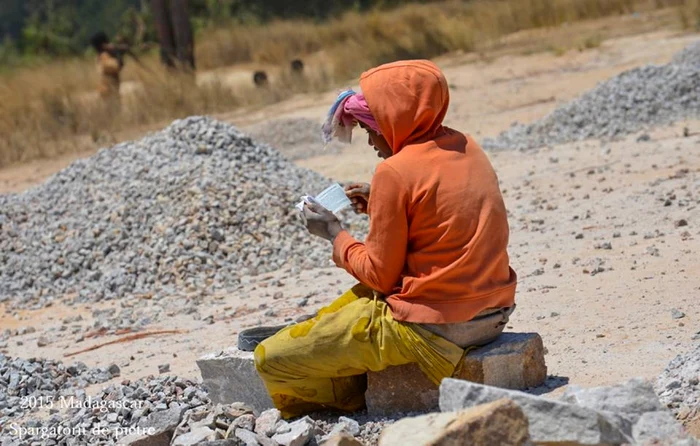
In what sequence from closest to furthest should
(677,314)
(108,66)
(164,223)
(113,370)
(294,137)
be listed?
(677,314) → (113,370) → (164,223) → (294,137) → (108,66)

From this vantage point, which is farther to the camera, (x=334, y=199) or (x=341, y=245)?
(x=334, y=199)

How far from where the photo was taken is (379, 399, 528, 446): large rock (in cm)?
A: 317

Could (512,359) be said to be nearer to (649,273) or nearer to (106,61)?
(649,273)

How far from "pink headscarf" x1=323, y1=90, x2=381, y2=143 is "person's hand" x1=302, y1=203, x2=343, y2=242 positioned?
27 cm

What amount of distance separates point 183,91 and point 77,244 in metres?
8.47

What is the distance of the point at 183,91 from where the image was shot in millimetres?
17188

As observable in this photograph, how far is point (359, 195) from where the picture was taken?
433 centimetres

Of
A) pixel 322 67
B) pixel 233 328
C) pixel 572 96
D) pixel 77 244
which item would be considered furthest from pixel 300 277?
pixel 322 67

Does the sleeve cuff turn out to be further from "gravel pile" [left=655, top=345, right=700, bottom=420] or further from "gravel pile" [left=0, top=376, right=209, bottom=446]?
"gravel pile" [left=655, top=345, right=700, bottom=420]

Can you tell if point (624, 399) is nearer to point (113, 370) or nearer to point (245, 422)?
point (245, 422)

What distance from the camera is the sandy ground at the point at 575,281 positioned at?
5078mm

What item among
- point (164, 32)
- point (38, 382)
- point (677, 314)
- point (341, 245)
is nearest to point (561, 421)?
point (341, 245)

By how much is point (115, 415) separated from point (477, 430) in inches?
87.0

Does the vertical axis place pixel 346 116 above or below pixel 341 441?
above
